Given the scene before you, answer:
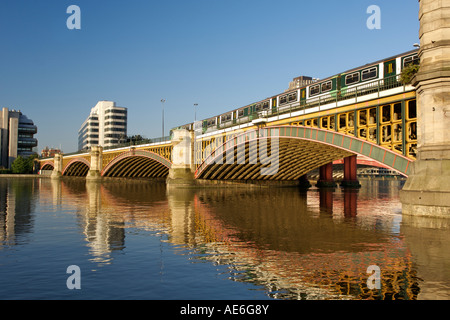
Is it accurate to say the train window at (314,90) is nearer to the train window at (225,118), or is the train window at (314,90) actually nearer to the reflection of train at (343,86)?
the reflection of train at (343,86)

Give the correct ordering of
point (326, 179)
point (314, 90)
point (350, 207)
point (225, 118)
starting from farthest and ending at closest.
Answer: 1. point (326, 179)
2. point (225, 118)
3. point (314, 90)
4. point (350, 207)

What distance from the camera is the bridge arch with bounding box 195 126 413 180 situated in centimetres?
2766

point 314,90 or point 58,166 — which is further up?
point 314,90

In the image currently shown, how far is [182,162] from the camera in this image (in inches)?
2388

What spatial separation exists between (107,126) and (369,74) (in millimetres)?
156625

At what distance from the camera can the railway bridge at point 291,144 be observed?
26359 millimetres

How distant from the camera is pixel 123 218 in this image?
24406mm

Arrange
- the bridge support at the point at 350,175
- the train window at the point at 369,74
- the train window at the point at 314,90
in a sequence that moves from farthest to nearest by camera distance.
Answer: the bridge support at the point at 350,175 < the train window at the point at 314,90 < the train window at the point at 369,74

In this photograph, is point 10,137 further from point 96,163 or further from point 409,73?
point 409,73

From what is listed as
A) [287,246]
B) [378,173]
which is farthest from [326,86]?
[378,173]

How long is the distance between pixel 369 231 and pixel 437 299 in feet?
35.5

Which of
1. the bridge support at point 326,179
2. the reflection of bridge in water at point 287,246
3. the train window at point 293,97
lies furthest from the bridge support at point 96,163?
the reflection of bridge in water at point 287,246

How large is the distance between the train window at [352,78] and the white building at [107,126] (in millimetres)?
143584
